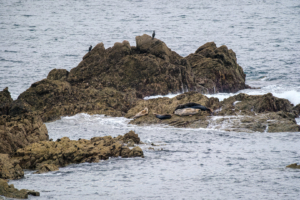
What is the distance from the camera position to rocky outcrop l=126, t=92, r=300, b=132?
13.4 metres

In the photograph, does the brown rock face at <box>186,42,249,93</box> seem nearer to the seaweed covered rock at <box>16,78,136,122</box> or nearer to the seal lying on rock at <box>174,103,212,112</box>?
the seaweed covered rock at <box>16,78,136,122</box>

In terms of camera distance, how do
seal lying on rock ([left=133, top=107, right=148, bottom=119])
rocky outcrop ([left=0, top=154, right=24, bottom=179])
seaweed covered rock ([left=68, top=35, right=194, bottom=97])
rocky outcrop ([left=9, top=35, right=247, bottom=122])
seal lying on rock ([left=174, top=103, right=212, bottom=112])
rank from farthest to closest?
seaweed covered rock ([left=68, top=35, right=194, bottom=97]), rocky outcrop ([left=9, top=35, right=247, bottom=122]), seal lying on rock ([left=133, top=107, right=148, bottom=119]), seal lying on rock ([left=174, top=103, right=212, bottom=112]), rocky outcrop ([left=0, top=154, right=24, bottom=179])

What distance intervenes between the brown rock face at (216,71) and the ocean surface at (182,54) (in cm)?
130

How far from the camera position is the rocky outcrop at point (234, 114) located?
13.4 meters

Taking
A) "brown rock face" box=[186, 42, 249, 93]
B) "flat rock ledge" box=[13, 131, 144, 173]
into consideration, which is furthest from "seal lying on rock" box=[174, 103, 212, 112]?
"brown rock face" box=[186, 42, 249, 93]

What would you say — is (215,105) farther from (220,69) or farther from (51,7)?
(51,7)

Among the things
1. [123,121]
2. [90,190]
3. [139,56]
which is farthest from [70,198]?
[139,56]

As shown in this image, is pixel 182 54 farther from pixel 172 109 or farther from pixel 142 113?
pixel 142 113

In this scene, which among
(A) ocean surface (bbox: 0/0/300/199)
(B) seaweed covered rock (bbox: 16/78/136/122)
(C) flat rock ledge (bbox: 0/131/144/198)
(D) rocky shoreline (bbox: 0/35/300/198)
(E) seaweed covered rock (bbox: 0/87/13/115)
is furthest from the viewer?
(B) seaweed covered rock (bbox: 16/78/136/122)

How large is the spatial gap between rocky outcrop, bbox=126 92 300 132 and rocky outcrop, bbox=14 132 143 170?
432 cm

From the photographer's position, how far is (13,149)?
10266 mm

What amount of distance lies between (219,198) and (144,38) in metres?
16.7

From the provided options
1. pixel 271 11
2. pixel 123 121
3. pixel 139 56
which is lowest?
pixel 123 121

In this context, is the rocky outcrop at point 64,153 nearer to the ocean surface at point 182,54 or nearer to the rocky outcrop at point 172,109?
the ocean surface at point 182,54
